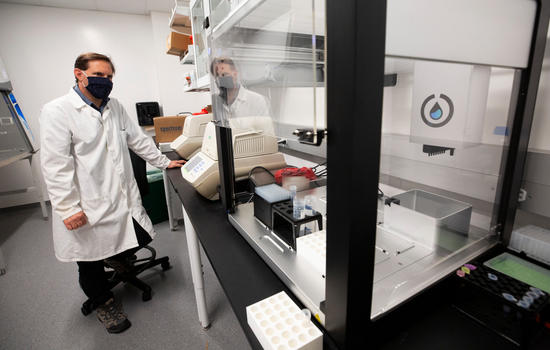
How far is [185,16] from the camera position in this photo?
91.9 inches

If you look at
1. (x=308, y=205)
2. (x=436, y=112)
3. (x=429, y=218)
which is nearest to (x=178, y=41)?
(x=308, y=205)

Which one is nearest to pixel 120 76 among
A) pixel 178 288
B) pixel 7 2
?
pixel 7 2

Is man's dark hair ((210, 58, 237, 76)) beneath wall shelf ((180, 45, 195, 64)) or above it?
beneath

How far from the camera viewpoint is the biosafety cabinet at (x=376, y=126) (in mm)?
386

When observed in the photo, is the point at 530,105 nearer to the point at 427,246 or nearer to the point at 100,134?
the point at 427,246

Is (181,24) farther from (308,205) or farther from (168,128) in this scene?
(308,205)

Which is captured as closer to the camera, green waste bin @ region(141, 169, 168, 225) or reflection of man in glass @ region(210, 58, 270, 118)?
reflection of man in glass @ region(210, 58, 270, 118)

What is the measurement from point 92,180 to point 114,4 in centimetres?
323

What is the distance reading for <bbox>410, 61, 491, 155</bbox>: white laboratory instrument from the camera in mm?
671

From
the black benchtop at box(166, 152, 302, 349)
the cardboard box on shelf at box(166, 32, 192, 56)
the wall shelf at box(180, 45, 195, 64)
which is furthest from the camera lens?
the cardboard box on shelf at box(166, 32, 192, 56)

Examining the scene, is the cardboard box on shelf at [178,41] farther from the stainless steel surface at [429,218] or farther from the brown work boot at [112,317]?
the stainless steel surface at [429,218]

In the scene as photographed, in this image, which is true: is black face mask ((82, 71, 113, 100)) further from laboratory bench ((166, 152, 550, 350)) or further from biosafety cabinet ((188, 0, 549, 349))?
laboratory bench ((166, 152, 550, 350))

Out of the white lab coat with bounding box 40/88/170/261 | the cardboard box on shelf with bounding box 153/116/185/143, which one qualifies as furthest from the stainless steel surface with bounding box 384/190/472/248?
the cardboard box on shelf with bounding box 153/116/185/143

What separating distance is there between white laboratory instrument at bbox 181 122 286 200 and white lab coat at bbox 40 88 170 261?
43 cm
